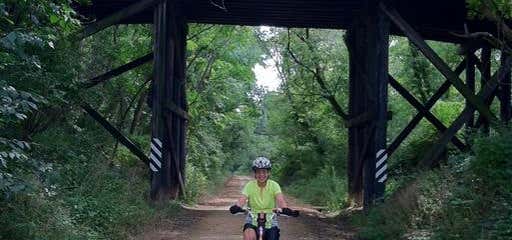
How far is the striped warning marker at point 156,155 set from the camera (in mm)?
13672

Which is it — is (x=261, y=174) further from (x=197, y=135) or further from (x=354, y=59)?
(x=197, y=135)

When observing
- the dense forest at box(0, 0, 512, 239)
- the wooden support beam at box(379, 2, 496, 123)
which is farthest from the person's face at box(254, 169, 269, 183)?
the wooden support beam at box(379, 2, 496, 123)

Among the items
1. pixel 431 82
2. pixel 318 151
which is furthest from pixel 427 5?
pixel 318 151

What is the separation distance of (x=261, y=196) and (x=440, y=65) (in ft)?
23.2

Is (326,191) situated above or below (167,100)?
below

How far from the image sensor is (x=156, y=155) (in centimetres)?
1375

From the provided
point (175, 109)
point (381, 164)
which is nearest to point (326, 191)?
point (175, 109)

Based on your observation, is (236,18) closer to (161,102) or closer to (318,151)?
(161,102)

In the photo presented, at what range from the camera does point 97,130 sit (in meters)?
16.4

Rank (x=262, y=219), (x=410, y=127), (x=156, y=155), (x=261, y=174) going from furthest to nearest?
(x=410, y=127) → (x=156, y=155) → (x=261, y=174) → (x=262, y=219)

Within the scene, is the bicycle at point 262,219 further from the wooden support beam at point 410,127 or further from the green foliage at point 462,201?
the wooden support beam at point 410,127

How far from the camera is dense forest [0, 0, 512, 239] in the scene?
7.20m

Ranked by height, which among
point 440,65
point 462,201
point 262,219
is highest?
point 440,65

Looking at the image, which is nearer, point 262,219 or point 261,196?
point 262,219
